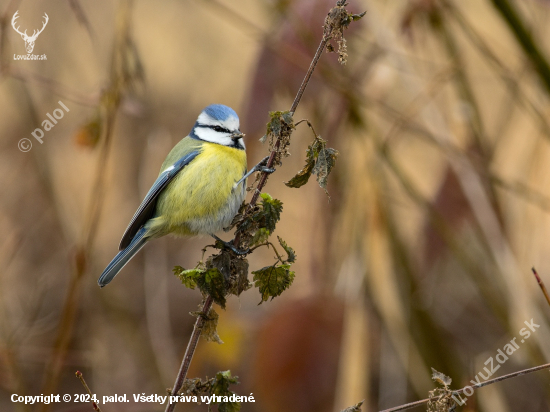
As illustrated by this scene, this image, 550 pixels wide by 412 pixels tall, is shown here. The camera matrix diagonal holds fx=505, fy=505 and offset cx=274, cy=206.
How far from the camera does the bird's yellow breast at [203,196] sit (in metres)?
2.12

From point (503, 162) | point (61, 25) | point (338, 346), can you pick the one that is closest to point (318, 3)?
point (338, 346)

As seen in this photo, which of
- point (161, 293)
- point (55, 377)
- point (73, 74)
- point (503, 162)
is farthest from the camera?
point (503, 162)

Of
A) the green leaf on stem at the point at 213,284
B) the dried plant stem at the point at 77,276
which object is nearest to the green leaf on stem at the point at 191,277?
the green leaf on stem at the point at 213,284

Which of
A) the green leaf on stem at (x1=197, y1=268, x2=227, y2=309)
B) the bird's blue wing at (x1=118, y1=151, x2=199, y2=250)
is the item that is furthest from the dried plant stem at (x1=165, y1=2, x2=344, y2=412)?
the bird's blue wing at (x1=118, y1=151, x2=199, y2=250)

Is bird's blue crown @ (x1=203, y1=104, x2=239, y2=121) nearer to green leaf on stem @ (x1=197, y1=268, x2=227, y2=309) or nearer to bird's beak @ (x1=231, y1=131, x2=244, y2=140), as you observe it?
bird's beak @ (x1=231, y1=131, x2=244, y2=140)

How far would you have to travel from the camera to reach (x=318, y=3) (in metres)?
2.15

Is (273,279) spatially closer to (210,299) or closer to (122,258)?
(210,299)

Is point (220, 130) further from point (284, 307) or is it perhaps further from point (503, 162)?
point (503, 162)

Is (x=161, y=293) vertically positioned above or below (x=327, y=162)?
above

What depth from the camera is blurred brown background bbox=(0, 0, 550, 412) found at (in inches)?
83.9

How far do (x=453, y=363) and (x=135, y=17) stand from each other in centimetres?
393

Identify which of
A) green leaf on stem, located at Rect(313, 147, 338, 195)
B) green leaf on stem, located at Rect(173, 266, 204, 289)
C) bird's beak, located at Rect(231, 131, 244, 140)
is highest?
bird's beak, located at Rect(231, 131, 244, 140)

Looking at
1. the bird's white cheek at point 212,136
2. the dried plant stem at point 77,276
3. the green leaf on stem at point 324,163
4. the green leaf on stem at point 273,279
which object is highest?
the bird's white cheek at point 212,136

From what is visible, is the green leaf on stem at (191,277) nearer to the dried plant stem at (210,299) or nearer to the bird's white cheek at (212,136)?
the dried plant stem at (210,299)
